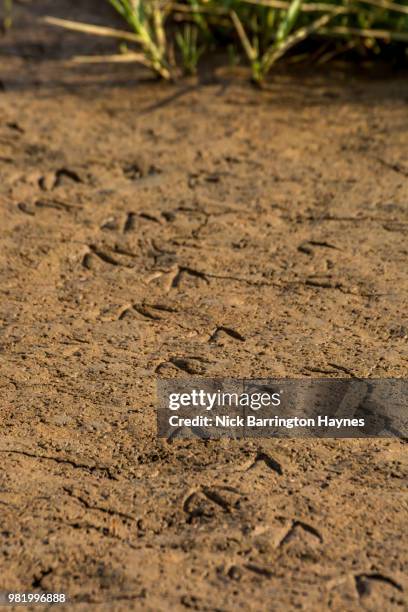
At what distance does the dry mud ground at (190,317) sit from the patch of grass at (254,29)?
14cm

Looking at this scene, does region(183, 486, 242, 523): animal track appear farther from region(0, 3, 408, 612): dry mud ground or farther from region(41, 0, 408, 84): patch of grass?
region(41, 0, 408, 84): patch of grass

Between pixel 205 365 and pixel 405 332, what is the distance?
1.57 feet

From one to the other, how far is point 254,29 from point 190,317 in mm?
1596

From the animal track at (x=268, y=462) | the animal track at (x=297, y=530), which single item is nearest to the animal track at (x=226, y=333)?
the animal track at (x=268, y=462)

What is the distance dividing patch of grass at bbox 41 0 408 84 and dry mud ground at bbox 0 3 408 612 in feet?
0.47

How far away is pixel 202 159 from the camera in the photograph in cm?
332

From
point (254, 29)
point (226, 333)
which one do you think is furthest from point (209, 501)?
point (254, 29)

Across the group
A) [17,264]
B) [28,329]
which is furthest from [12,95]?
[28,329]

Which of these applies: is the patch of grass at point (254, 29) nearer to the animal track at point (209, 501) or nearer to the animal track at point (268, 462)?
the animal track at point (268, 462)

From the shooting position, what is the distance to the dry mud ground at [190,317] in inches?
72.1

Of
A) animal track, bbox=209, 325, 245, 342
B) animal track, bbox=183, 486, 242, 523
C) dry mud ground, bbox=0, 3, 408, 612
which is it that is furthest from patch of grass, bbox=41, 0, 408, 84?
animal track, bbox=183, 486, 242, 523

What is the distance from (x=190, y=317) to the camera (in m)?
2.57

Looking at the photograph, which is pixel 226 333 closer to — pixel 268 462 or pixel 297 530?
pixel 268 462

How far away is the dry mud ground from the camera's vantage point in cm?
183
